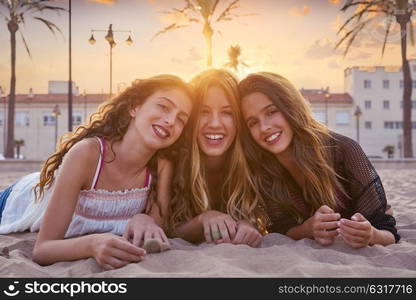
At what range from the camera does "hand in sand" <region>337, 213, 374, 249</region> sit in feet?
9.13

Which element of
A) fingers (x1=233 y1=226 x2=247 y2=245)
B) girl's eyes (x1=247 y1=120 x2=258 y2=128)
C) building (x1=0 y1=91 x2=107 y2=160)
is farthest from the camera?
building (x1=0 y1=91 x2=107 y2=160)

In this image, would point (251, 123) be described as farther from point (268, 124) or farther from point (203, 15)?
point (203, 15)

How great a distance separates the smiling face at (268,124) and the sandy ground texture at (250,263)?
73cm

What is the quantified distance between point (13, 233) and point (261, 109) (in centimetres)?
241

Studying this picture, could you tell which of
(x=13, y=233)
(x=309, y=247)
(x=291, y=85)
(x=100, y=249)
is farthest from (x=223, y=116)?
(x=13, y=233)

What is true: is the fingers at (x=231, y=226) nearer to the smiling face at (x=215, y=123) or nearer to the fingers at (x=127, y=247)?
the smiling face at (x=215, y=123)

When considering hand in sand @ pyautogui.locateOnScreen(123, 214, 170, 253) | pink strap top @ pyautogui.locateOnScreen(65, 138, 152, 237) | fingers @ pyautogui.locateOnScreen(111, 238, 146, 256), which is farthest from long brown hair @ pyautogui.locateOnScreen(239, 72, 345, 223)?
fingers @ pyautogui.locateOnScreen(111, 238, 146, 256)

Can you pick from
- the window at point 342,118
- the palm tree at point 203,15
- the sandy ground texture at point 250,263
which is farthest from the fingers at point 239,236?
the window at point 342,118

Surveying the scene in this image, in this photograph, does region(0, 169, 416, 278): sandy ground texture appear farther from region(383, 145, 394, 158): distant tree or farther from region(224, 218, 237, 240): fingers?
region(383, 145, 394, 158): distant tree

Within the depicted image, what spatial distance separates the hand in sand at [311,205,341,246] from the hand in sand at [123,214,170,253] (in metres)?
0.98

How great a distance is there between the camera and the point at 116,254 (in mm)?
2428

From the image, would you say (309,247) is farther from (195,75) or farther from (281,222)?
(195,75)

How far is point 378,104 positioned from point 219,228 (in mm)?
47653

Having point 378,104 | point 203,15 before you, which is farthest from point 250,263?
point 378,104
